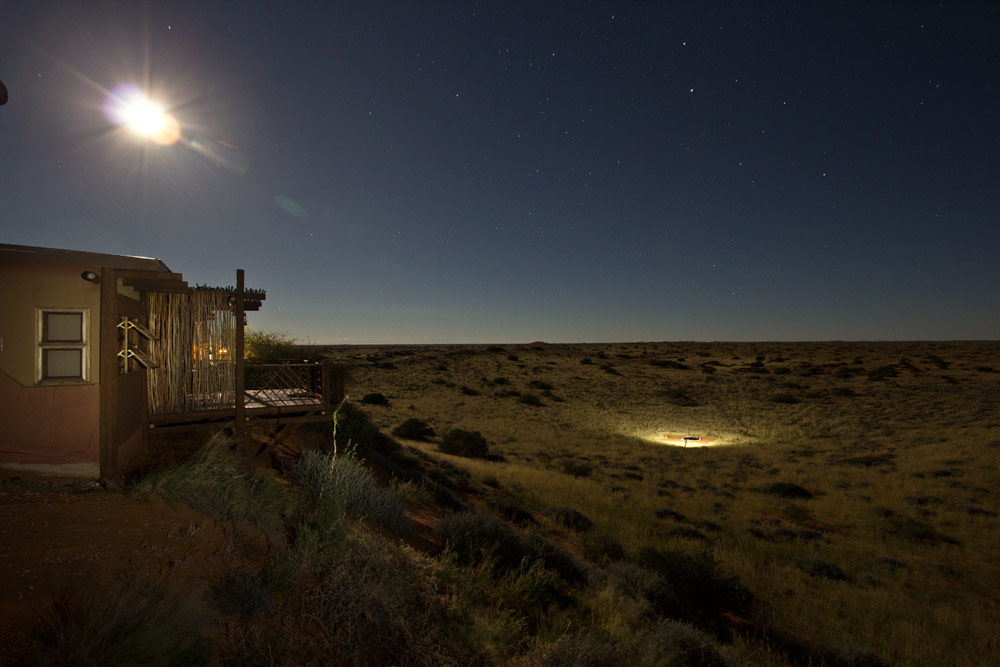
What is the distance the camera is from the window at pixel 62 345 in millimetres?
6281

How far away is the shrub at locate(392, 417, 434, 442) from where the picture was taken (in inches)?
782

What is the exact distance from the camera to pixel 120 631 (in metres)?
3.04

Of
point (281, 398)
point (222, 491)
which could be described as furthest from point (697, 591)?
point (281, 398)

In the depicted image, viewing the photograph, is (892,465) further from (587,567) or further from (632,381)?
(632,381)

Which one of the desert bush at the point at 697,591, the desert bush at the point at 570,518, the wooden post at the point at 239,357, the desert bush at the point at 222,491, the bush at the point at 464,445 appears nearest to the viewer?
the desert bush at the point at 222,491

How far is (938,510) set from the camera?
12344 mm

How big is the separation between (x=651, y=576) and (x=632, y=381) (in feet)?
126

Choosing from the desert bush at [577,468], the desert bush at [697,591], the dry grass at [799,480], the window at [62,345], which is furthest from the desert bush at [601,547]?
the window at [62,345]

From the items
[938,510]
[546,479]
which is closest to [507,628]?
[546,479]

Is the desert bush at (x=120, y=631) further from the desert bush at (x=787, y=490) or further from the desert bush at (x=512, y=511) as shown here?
the desert bush at (x=787, y=490)

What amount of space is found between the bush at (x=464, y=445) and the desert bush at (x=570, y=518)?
7575 mm

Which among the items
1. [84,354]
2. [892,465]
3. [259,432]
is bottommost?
[892,465]

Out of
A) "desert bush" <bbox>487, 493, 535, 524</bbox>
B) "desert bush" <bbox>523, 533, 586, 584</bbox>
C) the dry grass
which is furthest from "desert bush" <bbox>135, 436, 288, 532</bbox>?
the dry grass

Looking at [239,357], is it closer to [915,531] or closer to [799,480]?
[915,531]
